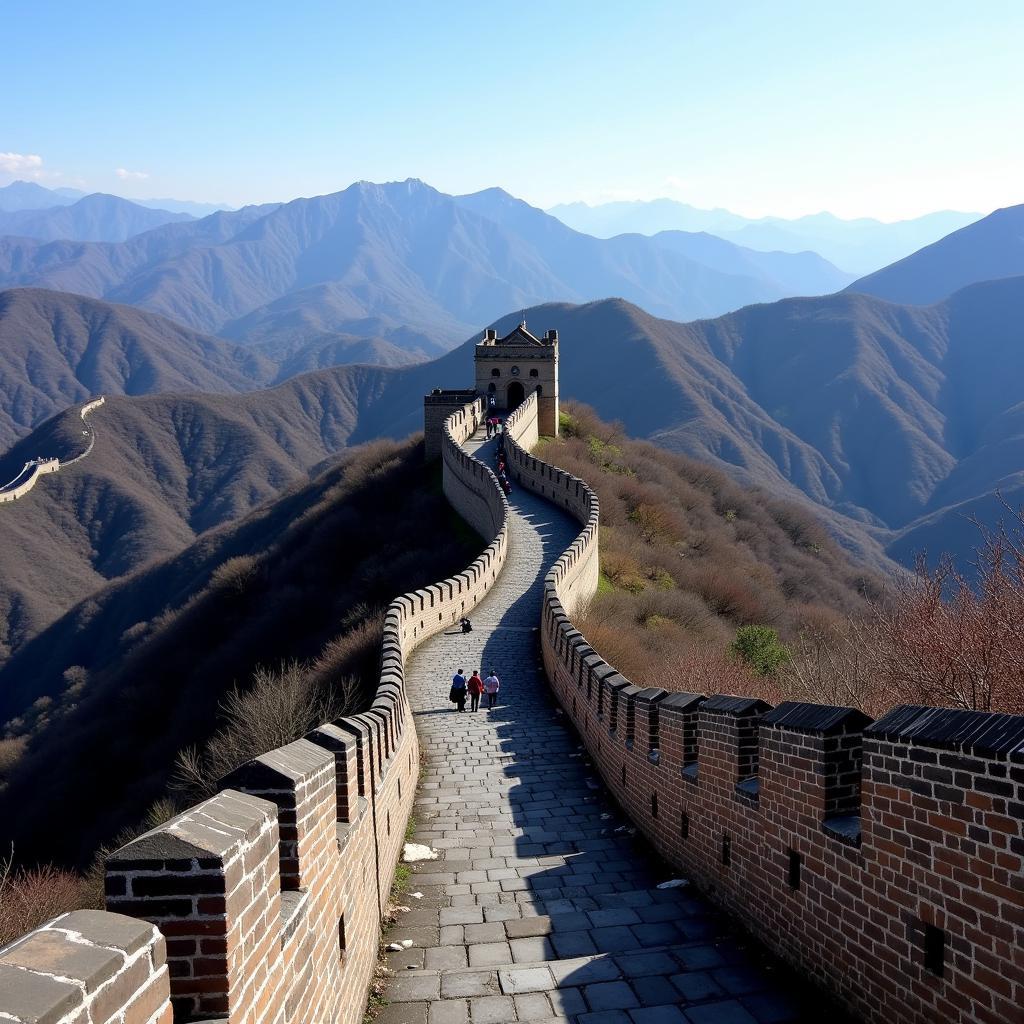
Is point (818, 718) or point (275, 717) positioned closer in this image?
point (818, 718)

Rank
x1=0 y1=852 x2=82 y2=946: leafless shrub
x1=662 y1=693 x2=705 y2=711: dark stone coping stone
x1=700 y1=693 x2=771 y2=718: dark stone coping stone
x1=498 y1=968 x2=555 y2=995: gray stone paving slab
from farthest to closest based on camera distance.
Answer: x1=0 y1=852 x2=82 y2=946: leafless shrub
x1=662 y1=693 x2=705 y2=711: dark stone coping stone
x1=700 y1=693 x2=771 y2=718: dark stone coping stone
x1=498 y1=968 x2=555 y2=995: gray stone paving slab

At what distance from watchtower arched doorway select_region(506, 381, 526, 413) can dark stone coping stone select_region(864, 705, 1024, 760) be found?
43624 millimetres

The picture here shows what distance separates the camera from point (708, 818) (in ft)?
22.4

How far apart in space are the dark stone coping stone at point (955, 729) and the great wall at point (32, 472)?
91357 mm

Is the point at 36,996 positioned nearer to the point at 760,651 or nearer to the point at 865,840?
the point at 865,840

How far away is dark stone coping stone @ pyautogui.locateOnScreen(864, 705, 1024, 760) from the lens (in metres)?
3.75

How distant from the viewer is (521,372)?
47.4 meters

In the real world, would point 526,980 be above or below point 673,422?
below

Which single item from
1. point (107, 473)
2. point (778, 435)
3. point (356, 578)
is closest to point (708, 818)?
point (356, 578)

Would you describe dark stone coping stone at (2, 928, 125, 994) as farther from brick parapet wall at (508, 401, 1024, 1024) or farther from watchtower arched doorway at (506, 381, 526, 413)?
watchtower arched doorway at (506, 381, 526, 413)

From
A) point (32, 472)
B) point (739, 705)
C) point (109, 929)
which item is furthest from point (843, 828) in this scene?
point (32, 472)

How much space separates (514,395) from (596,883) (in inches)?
1624

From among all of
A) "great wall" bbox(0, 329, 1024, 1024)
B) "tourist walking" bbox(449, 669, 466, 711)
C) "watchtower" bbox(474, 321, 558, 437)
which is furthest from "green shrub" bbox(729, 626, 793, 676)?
"watchtower" bbox(474, 321, 558, 437)

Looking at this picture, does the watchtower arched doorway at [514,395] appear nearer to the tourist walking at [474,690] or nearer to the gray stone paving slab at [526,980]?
the tourist walking at [474,690]
